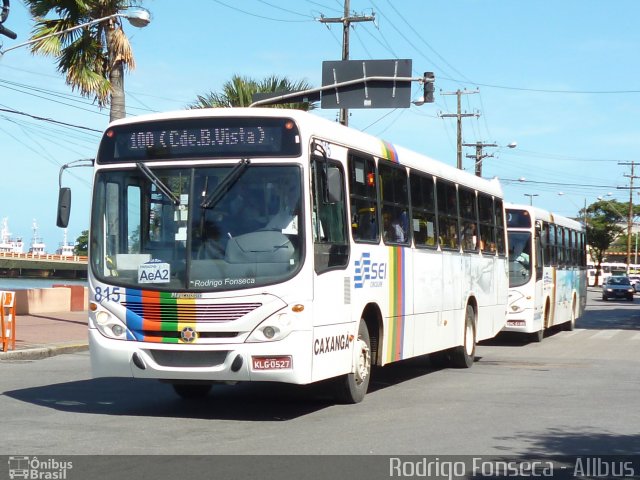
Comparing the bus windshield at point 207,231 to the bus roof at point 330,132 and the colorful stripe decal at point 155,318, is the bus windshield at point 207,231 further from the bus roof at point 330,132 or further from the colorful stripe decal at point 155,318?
the bus roof at point 330,132

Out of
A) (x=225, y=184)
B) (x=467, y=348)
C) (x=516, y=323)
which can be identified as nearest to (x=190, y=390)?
(x=225, y=184)

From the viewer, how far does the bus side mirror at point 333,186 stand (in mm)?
10938

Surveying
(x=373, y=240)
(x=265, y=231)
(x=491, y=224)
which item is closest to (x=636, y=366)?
(x=491, y=224)

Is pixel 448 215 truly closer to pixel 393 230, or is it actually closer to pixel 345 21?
pixel 393 230

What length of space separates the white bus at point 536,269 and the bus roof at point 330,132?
7836mm

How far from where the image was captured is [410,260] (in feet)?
45.7

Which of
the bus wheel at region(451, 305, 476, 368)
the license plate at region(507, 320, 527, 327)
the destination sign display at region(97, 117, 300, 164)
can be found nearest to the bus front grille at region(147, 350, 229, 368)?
the destination sign display at region(97, 117, 300, 164)

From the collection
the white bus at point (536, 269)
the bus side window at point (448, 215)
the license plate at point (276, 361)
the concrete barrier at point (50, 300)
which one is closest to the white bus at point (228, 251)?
the license plate at point (276, 361)

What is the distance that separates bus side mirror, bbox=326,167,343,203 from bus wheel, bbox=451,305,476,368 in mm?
6482

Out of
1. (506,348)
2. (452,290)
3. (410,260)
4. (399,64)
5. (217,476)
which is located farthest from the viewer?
(399,64)

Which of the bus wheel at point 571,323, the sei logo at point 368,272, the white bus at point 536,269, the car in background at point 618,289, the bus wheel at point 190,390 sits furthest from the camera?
the car in background at point 618,289

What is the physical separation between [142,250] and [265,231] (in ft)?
4.32

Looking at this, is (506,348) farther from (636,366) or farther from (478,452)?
(478,452)

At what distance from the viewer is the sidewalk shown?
18.4m
